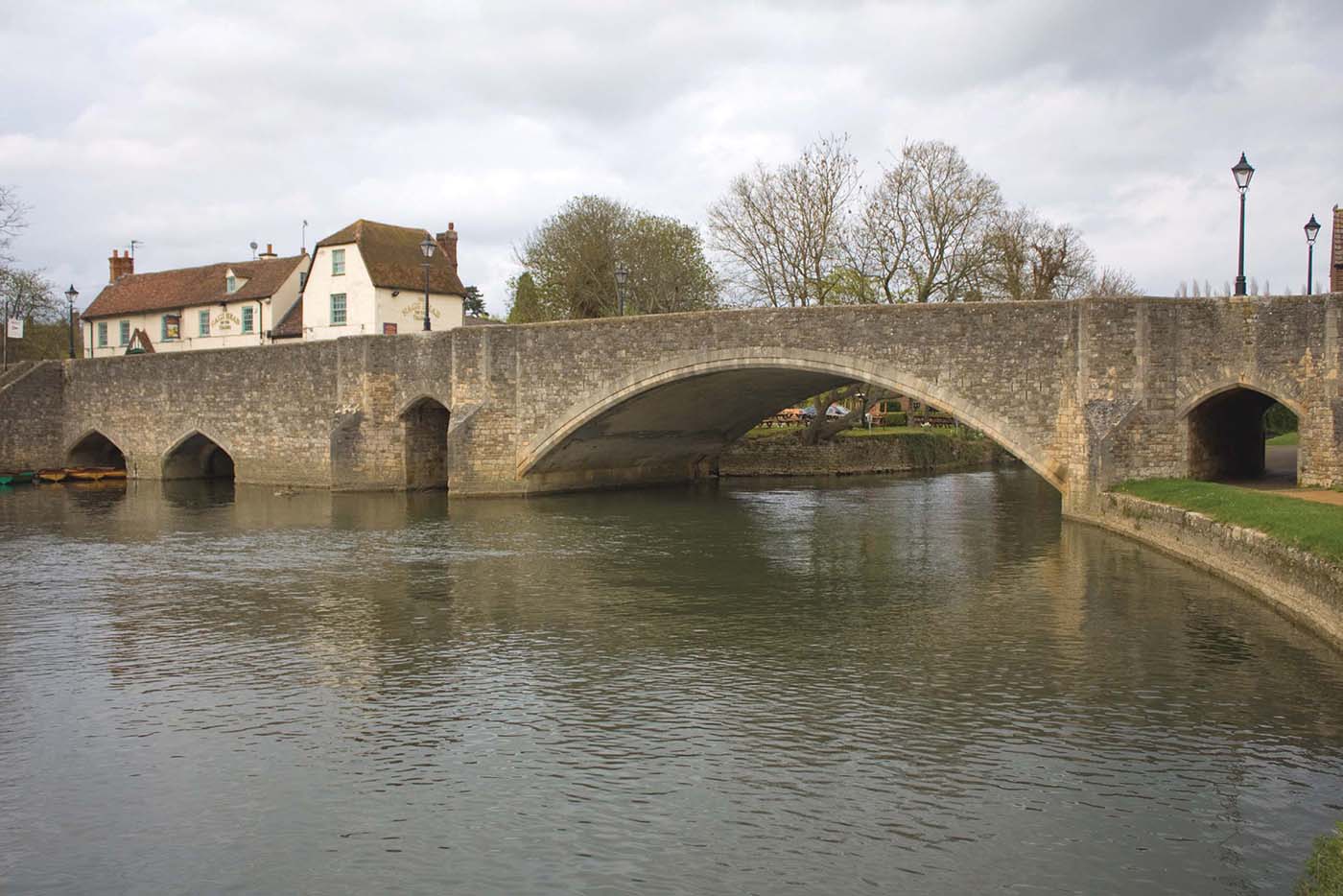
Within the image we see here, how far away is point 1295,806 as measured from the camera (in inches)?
273

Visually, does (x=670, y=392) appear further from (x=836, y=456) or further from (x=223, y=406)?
(x=223, y=406)

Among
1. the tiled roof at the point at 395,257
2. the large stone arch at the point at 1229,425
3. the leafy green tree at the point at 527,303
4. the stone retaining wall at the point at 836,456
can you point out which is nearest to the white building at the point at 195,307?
the tiled roof at the point at 395,257

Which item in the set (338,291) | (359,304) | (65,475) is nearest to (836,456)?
(359,304)

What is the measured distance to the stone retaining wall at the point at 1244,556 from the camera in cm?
1078

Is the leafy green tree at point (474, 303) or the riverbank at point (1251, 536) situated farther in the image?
the leafy green tree at point (474, 303)

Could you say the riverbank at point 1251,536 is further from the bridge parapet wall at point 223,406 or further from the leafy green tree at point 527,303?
the leafy green tree at point 527,303

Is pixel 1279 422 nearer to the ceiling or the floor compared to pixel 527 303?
nearer to the floor

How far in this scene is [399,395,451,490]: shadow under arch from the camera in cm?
2866

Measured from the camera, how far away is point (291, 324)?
40.4 meters

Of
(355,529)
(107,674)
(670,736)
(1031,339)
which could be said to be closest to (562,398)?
(355,529)

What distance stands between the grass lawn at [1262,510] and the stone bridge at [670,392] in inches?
58.7

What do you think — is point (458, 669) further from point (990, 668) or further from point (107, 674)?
point (990, 668)

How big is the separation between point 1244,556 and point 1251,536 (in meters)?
0.39

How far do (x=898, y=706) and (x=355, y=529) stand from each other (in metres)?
14.0
